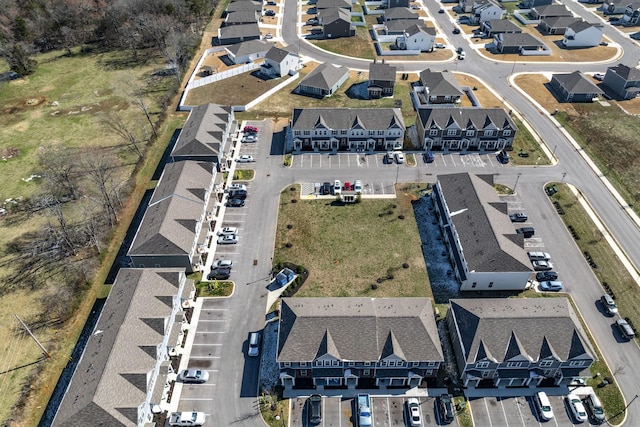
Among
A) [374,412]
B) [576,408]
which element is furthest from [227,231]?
[576,408]

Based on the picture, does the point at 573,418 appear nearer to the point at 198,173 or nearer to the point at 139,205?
the point at 198,173

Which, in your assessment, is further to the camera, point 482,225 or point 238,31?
point 238,31

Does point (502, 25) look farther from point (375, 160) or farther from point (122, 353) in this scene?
point (122, 353)

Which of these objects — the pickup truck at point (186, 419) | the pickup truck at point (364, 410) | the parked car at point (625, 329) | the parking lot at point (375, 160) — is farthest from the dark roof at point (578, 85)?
the pickup truck at point (186, 419)

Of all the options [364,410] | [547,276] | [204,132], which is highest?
[204,132]

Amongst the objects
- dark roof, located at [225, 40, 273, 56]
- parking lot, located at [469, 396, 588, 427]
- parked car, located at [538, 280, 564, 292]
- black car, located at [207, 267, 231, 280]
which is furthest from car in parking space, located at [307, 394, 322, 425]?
dark roof, located at [225, 40, 273, 56]

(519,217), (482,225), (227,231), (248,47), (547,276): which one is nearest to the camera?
(547,276)
